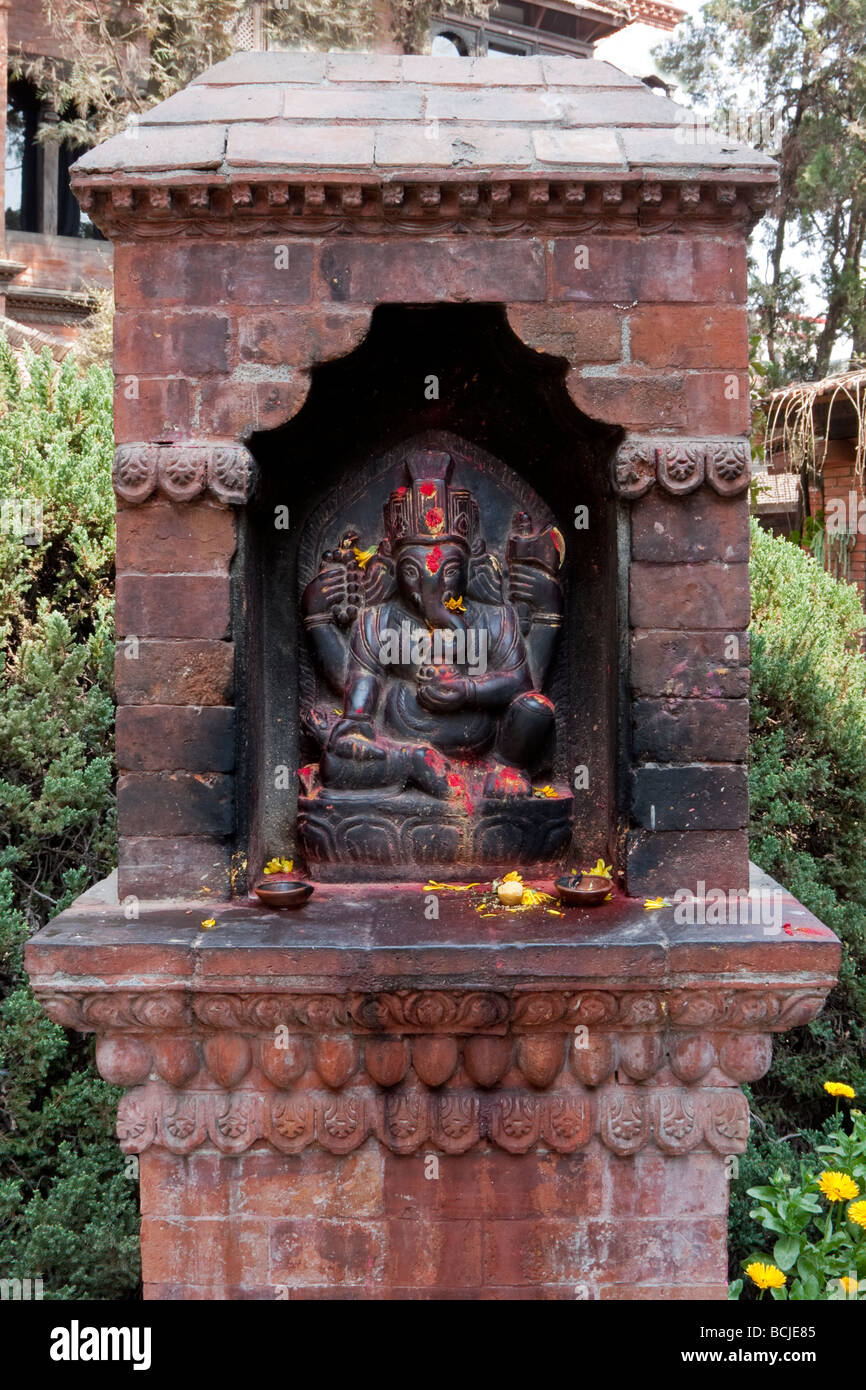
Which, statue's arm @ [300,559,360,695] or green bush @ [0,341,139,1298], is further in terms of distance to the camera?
green bush @ [0,341,139,1298]

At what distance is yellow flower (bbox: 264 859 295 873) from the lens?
3461 millimetres

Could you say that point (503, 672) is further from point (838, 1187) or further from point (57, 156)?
point (57, 156)

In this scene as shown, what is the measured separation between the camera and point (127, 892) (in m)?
3.01

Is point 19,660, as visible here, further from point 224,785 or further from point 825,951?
point 825,951

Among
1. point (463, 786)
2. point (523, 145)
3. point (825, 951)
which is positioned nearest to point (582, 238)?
point (523, 145)

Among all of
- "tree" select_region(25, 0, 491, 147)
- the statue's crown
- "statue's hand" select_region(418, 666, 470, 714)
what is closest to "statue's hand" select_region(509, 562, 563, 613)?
the statue's crown

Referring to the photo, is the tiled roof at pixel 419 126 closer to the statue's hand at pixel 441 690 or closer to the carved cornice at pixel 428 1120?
the statue's hand at pixel 441 690

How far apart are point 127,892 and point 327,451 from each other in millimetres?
1535

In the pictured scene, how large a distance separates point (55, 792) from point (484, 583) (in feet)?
7.39

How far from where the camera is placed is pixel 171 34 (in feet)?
38.3

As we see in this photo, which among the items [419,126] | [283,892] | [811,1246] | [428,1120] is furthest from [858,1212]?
[419,126]

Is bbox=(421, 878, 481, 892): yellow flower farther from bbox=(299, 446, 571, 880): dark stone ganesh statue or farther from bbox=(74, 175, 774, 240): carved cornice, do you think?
bbox=(74, 175, 774, 240): carved cornice

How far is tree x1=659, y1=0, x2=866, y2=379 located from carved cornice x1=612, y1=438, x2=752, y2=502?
11.4m
